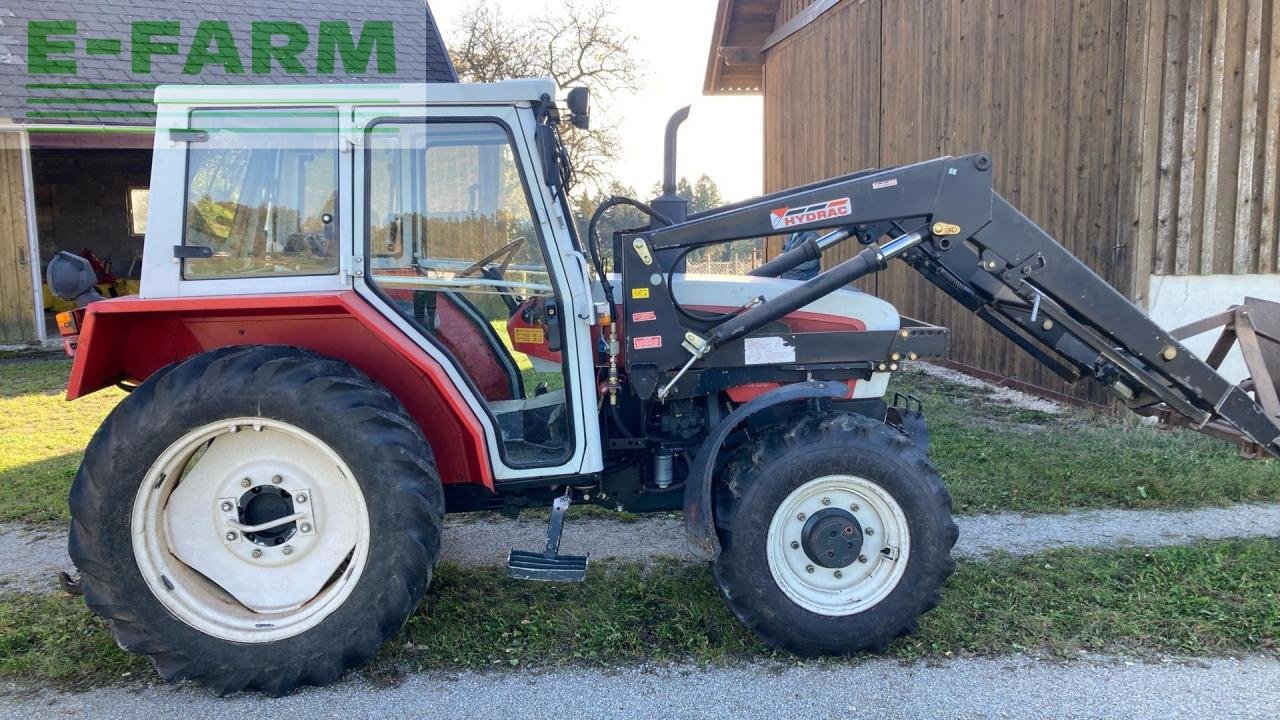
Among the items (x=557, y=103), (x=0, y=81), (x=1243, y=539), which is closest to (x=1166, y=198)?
(x=1243, y=539)

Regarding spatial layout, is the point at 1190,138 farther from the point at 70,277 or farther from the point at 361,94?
the point at 70,277

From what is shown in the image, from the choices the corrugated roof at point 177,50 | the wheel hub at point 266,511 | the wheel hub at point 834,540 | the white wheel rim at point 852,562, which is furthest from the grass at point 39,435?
the wheel hub at point 834,540

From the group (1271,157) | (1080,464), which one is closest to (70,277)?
(1080,464)

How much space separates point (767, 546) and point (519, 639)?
1.10 metres

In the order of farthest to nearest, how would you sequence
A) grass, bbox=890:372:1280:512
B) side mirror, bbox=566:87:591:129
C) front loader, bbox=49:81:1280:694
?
grass, bbox=890:372:1280:512, side mirror, bbox=566:87:591:129, front loader, bbox=49:81:1280:694

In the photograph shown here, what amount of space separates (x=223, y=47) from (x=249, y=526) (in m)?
13.3

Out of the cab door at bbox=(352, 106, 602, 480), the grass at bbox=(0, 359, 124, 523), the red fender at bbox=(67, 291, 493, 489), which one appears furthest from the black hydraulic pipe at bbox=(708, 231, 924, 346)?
the grass at bbox=(0, 359, 124, 523)

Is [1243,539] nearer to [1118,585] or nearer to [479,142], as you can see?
[1118,585]

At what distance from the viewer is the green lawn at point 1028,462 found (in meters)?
5.32

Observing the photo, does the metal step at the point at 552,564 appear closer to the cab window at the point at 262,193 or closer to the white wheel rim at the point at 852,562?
the white wheel rim at the point at 852,562

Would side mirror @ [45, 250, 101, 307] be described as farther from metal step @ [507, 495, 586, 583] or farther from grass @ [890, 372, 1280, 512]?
grass @ [890, 372, 1280, 512]

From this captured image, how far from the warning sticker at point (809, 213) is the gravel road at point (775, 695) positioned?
177cm

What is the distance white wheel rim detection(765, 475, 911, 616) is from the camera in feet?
11.1

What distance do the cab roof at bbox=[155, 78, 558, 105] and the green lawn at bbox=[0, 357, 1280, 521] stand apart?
1.21 metres
